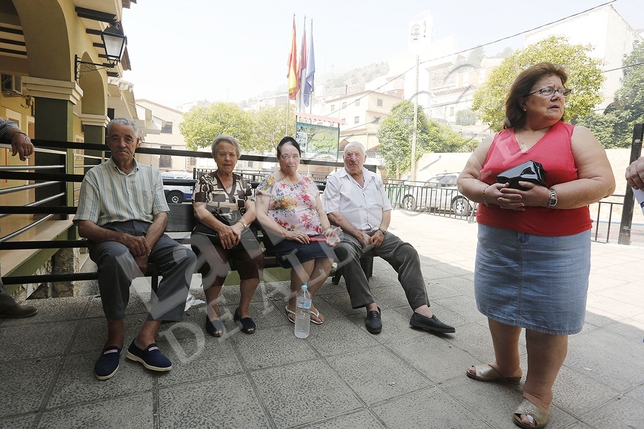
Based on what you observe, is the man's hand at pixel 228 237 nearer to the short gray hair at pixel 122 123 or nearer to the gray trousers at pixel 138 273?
the gray trousers at pixel 138 273

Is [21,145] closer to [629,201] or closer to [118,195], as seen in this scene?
[118,195]

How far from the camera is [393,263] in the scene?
116 inches

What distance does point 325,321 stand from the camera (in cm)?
269

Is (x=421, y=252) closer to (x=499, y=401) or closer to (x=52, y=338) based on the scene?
(x=499, y=401)

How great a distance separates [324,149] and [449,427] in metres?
9.96

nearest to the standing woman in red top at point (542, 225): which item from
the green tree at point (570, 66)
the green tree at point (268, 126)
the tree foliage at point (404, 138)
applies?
the green tree at point (570, 66)

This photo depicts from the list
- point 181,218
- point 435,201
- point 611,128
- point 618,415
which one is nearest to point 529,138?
point 618,415

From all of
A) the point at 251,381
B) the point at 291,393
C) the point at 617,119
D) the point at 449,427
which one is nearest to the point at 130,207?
the point at 251,381

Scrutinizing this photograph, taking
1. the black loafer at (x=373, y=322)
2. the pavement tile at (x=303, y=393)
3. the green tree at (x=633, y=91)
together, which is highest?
the green tree at (x=633, y=91)

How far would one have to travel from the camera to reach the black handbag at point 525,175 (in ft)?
5.15

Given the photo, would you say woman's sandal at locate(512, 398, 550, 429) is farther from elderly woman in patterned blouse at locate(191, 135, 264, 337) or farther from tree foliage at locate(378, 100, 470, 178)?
tree foliage at locate(378, 100, 470, 178)

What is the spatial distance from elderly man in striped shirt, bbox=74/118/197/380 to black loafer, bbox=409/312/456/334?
63.3 inches

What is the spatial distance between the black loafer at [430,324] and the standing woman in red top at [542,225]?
2.33ft

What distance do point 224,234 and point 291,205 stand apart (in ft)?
2.02
